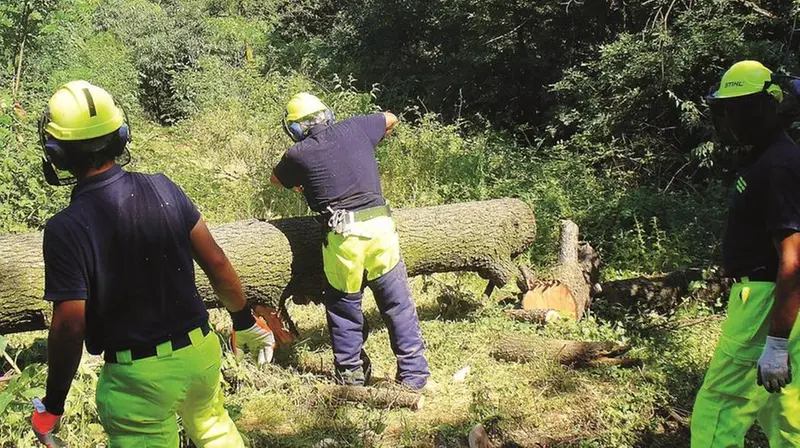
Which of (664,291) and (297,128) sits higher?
(297,128)

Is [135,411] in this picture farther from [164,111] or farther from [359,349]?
[164,111]

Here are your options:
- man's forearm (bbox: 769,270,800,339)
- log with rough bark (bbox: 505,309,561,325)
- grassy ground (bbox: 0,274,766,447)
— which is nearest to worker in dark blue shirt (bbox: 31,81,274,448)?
grassy ground (bbox: 0,274,766,447)

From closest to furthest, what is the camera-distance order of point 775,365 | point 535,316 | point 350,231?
point 775,365 < point 350,231 < point 535,316

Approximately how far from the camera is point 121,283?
230cm

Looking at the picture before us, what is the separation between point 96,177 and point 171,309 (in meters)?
0.57

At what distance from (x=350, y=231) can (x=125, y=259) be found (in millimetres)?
1947

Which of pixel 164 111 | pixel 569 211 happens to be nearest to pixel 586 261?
pixel 569 211

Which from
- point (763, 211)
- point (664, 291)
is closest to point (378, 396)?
point (763, 211)

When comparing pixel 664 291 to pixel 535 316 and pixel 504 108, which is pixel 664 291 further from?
pixel 504 108

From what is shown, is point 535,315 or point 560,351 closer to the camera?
point 560,351

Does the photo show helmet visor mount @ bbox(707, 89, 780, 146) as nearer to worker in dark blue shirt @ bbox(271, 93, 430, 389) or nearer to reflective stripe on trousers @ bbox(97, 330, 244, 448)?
worker in dark blue shirt @ bbox(271, 93, 430, 389)

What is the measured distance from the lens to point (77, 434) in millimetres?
3471

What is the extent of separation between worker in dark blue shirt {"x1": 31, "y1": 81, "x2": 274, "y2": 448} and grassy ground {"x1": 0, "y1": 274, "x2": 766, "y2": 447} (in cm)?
101

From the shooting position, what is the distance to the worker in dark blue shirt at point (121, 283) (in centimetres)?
218
